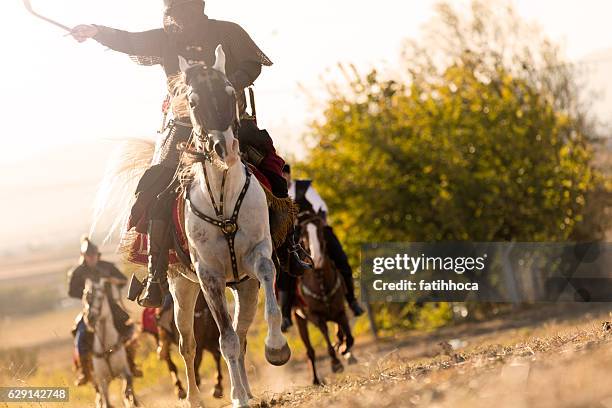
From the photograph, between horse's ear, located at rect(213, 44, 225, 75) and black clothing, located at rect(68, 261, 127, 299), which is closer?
horse's ear, located at rect(213, 44, 225, 75)

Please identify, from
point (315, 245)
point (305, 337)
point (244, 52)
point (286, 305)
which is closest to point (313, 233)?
point (315, 245)

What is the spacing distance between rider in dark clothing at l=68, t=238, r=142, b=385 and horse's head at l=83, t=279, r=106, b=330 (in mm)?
109

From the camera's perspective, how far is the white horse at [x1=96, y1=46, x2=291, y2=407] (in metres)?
8.88

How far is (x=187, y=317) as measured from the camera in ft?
37.9

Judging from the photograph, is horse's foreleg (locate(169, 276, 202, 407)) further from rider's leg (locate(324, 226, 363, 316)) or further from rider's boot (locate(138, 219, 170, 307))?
rider's leg (locate(324, 226, 363, 316))

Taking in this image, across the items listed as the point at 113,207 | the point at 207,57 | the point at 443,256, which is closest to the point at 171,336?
the point at 113,207

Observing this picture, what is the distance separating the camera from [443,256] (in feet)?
108

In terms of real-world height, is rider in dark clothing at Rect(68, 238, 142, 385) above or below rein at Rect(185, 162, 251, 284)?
below

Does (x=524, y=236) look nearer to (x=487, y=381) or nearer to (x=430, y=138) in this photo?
(x=430, y=138)

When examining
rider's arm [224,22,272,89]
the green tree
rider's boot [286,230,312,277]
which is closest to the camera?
rider's arm [224,22,272,89]

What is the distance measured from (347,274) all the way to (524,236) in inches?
739

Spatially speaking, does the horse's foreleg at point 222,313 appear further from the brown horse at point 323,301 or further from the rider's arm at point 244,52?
the brown horse at point 323,301

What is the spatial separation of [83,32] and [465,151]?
26874mm

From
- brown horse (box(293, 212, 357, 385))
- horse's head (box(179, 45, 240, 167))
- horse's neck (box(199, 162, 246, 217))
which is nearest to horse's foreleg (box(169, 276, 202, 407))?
horse's neck (box(199, 162, 246, 217))
